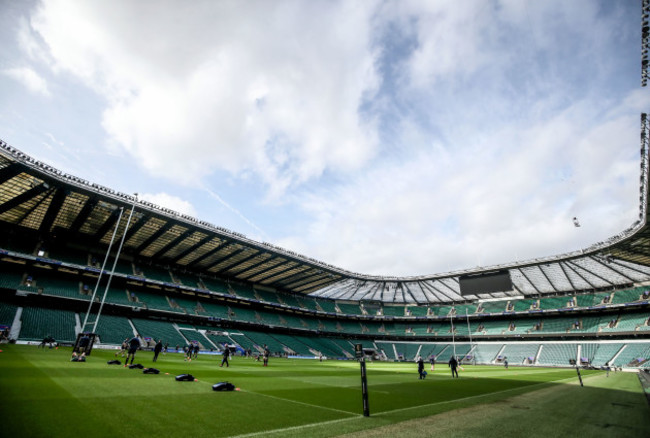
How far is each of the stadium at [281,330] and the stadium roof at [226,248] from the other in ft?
0.91

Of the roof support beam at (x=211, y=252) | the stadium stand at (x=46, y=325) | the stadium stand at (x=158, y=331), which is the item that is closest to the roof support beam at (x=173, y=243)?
the roof support beam at (x=211, y=252)

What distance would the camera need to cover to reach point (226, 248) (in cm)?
4688

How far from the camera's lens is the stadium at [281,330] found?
26.1ft

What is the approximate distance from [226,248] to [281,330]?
73.6ft

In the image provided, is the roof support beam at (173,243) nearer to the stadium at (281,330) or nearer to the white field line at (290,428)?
the stadium at (281,330)

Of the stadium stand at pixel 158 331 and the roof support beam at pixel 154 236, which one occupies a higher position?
the roof support beam at pixel 154 236

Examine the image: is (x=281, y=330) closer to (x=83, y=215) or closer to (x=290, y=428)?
(x=83, y=215)

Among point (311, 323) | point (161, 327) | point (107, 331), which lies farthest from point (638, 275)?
point (107, 331)

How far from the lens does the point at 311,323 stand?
66625mm

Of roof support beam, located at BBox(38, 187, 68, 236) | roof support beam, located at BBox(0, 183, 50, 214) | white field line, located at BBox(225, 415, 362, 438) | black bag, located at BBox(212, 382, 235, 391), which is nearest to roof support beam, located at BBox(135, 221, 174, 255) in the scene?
roof support beam, located at BBox(38, 187, 68, 236)

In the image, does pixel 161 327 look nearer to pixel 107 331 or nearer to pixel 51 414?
pixel 107 331

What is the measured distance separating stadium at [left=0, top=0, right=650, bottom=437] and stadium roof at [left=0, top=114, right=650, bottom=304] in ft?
0.91

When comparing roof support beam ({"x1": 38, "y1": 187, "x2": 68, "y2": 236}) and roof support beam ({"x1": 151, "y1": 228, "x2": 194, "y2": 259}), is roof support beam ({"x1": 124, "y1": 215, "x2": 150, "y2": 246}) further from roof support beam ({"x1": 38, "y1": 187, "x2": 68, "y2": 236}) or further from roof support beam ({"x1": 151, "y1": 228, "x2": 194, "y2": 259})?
roof support beam ({"x1": 38, "y1": 187, "x2": 68, "y2": 236})

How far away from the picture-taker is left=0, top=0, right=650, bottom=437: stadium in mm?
7953
